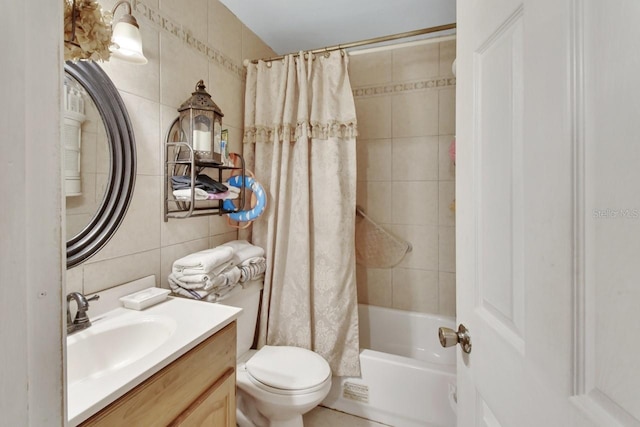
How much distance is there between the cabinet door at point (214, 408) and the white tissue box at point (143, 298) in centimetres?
42

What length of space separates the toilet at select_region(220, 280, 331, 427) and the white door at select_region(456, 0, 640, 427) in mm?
821

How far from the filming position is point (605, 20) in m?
0.32

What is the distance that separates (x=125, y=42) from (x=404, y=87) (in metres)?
1.76

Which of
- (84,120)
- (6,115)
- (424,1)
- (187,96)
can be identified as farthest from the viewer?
(424,1)

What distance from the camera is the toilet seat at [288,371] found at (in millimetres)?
1259

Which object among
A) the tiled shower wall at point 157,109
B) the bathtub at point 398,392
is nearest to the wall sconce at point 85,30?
the tiled shower wall at point 157,109

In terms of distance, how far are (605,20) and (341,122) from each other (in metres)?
1.36

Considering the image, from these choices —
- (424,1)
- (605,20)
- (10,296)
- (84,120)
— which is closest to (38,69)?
(10,296)

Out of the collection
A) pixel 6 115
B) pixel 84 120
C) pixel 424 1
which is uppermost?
pixel 424 1

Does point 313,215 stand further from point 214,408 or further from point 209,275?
point 214,408

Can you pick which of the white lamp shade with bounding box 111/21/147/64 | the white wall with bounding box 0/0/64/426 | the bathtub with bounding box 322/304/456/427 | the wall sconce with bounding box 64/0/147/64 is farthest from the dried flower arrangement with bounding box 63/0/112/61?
the bathtub with bounding box 322/304/456/427

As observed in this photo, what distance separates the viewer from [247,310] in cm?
162

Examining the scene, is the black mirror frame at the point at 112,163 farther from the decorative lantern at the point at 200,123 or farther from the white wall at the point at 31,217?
the white wall at the point at 31,217

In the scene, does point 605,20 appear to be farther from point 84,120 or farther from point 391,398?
point 391,398
